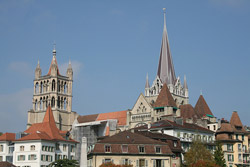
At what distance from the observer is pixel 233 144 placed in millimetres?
95375

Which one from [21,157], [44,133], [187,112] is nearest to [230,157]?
[187,112]

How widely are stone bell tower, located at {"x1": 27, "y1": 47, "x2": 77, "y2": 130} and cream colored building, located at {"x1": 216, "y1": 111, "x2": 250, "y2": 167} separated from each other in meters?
63.3

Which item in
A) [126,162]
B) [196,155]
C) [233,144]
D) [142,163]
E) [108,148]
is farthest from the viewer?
[233,144]

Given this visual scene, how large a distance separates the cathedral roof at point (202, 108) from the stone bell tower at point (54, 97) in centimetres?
4364

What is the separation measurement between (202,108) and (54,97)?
50.0 m

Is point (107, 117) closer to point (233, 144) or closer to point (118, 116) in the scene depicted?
point (118, 116)

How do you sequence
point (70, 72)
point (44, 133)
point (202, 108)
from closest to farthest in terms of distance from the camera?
point (44, 133) → point (202, 108) → point (70, 72)

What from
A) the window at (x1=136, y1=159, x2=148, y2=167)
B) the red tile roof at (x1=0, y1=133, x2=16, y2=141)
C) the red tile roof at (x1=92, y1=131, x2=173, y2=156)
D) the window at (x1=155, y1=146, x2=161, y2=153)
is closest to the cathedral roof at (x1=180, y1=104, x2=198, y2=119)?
the red tile roof at (x1=0, y1=133, x2=16, y2=141)

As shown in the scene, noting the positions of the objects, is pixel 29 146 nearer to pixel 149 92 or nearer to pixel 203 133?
pixel 203 133

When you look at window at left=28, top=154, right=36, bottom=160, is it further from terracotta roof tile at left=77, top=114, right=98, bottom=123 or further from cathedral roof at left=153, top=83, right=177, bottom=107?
terracotta roof tile at left=77, top=114, right=98, bottom=123

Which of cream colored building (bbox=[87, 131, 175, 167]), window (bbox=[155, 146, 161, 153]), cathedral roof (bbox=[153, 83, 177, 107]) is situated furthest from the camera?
cathedral roof (bbox=[153, 83, 177, 107])

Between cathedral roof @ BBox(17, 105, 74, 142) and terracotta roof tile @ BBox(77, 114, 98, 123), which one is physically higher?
terracotta roof tile @ BBox(77, 114, 98, 123)

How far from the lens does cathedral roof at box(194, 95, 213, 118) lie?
121 metres

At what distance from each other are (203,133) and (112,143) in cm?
2721
